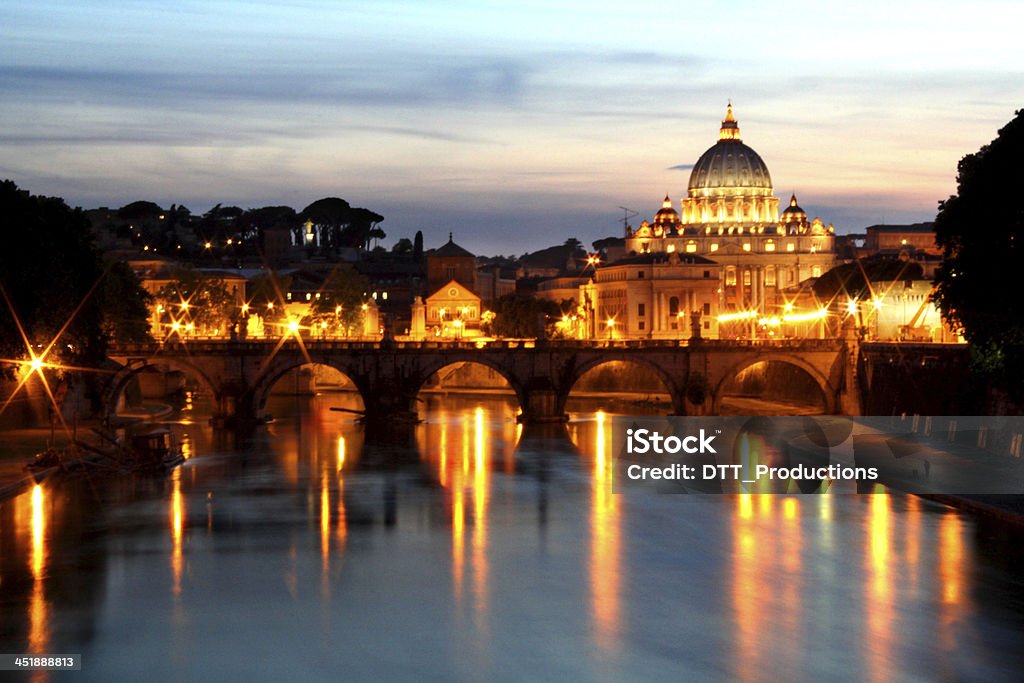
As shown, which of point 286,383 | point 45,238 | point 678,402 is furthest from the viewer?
point 286,383

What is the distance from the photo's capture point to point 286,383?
128125 mm

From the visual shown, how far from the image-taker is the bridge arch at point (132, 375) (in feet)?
305

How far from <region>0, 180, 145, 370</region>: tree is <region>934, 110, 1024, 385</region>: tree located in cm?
4045

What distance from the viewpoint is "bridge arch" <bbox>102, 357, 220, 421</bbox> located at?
93.0m

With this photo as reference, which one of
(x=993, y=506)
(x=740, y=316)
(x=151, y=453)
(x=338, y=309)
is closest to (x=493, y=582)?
(x=993, y=506)

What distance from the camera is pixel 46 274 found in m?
70.4

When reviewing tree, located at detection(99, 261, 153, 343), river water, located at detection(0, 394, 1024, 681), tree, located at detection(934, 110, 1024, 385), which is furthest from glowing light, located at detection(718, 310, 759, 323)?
river water, located at detection(0, 394, 1024, 681)

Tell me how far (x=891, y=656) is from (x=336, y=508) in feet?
94.3

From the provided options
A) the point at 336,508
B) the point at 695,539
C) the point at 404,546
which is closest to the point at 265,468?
the point at 336,508

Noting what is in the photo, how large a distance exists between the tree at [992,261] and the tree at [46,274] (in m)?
40.5

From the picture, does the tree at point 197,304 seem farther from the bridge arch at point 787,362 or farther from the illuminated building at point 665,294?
the bridge arch at point 787,362

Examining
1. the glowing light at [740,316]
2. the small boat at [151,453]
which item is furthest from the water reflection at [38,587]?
the glowing light at [740,316]

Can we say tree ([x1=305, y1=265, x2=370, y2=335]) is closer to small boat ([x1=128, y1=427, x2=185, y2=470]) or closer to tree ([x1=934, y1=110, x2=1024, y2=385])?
small boat ([x1=128, y1=427, x2=185, y2=470])

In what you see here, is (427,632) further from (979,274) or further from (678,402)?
(678,402)
